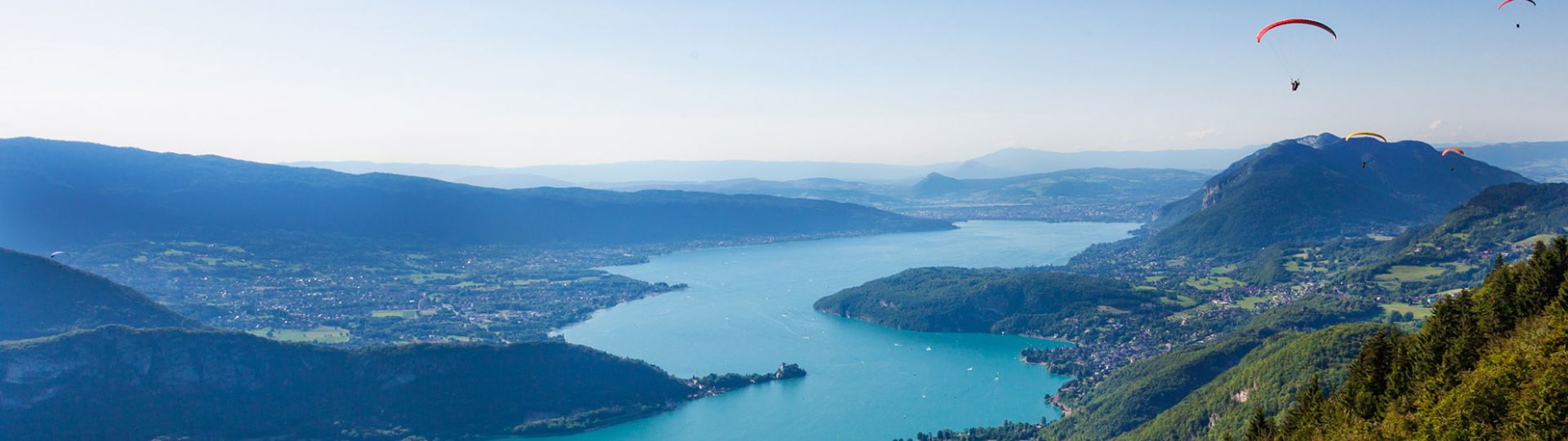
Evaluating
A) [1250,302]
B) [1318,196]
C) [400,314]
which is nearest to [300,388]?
[400,314]

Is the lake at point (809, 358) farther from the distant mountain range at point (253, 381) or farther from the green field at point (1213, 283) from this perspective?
the green field at point (1213, 283)

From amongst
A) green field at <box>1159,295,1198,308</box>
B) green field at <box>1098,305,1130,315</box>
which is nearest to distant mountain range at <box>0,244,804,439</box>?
green field at <box>1098,305,1130,315</box>

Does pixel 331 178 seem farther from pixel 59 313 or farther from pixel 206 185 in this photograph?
pixel 59 313

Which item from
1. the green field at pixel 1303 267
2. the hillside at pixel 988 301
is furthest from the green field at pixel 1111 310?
the green field at pixel 1303 267

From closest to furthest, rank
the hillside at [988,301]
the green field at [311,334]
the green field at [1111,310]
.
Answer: the green field at [311,334] < the green field at [1111,310] < the hillside at [988,301]

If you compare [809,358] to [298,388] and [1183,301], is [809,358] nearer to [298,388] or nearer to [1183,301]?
[1183,301]

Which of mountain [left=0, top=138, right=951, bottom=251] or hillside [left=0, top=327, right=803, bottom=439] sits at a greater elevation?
mountain [left=0, top=138, right=951, bottom=251]

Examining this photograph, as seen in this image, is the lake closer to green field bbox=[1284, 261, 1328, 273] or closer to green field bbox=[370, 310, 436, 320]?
green field bbox=[370, 310, 436, 320]

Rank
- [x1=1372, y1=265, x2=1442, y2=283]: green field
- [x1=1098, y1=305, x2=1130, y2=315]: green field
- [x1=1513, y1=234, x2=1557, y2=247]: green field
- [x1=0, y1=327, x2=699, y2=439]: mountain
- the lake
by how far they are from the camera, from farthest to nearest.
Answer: [x1=1513, y1=234, x2=1557, y2=247]: green field
[x1=1372, y1=265, x2=1442, y2=283]: green field
[x1=1098, y1=305, x2=1130, y2=315]: green field
the lake
[x1=0, y1=327, x2=699, y2=439]: mountain
